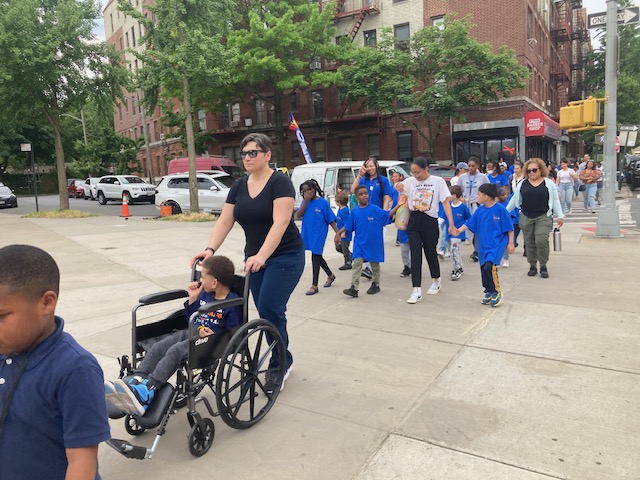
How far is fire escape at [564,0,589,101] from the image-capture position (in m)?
43.5

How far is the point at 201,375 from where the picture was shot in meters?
3.14

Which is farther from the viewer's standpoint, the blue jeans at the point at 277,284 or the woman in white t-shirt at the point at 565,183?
the woman in white t-shirt at the point at 565,183

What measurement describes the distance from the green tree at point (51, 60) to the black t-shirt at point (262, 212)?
15922mm

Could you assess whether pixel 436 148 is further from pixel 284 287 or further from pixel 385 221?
pixel 284 287

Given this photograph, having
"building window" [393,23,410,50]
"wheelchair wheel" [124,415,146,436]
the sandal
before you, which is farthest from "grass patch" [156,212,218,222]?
"building window" [393,23,410,50]

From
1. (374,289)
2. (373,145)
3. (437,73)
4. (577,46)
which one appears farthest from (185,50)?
(577,46)

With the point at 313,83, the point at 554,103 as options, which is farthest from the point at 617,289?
the point at 554,103

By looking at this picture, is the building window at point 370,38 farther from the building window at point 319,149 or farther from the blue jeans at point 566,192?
the blue jeans at point 566,192

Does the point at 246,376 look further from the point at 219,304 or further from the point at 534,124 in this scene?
the point at 534,124

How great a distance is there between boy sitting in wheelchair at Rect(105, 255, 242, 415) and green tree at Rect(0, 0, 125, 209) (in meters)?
16.2

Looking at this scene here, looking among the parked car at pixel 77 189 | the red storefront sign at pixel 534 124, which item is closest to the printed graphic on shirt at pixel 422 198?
the red storefront sign at pixel 534 124

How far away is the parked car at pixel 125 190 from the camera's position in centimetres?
2780

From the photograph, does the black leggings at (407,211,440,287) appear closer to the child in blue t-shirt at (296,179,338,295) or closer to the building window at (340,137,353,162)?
the child in blue t-shirt at (296,179,338,295)

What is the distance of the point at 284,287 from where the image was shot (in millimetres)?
3639
